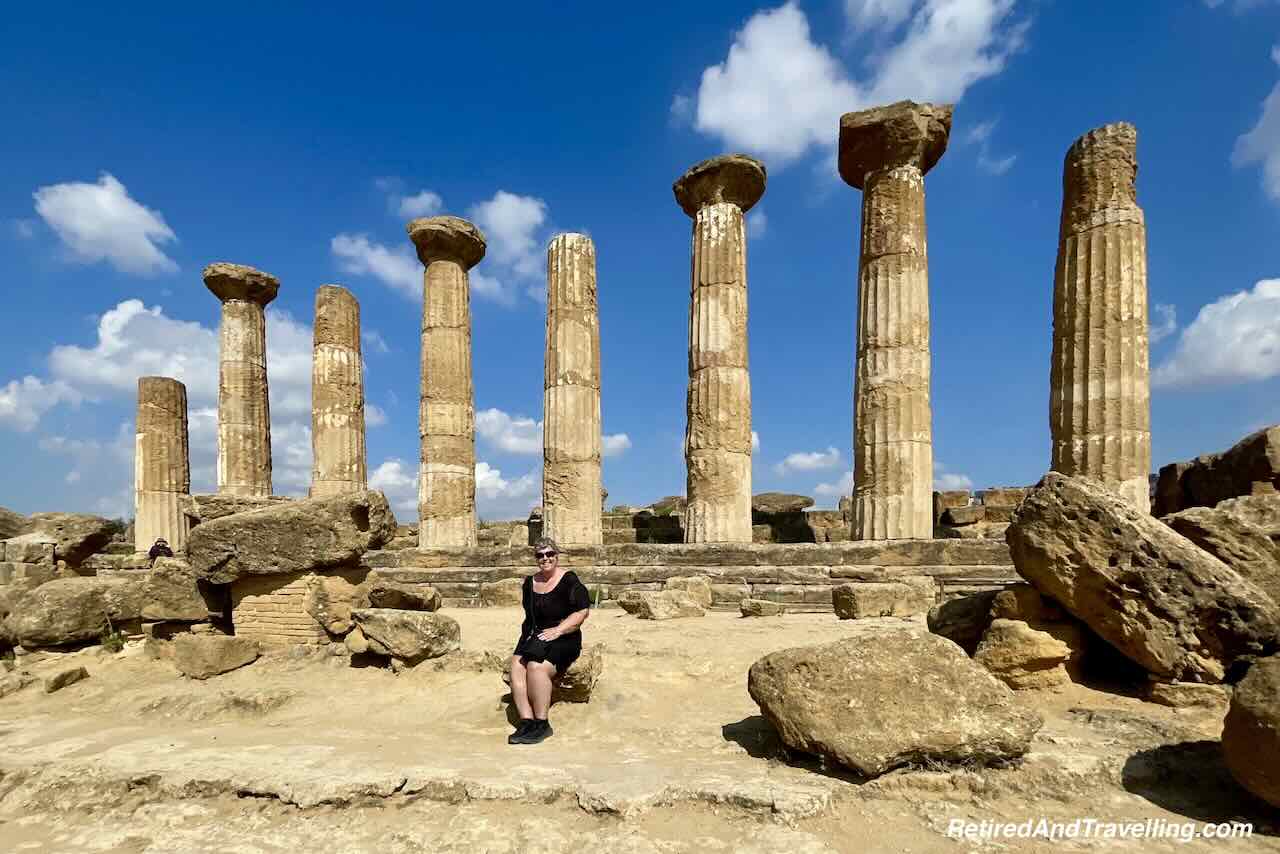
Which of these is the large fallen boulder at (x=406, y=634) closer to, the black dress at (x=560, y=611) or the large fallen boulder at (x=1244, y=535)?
the black dress at (x=560, y=611)

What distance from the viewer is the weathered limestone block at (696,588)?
29.9ft

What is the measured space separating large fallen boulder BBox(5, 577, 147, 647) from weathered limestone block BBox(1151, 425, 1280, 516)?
12.2m

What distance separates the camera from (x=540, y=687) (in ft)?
14.6

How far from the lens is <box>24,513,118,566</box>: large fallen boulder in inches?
423

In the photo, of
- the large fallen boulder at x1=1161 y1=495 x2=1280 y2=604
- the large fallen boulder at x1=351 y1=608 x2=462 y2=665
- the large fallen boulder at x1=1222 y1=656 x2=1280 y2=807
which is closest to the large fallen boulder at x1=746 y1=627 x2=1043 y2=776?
the large fallen boulder at x1=1222 y1=656 x2=1280 y2=807

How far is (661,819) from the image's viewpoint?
317cm

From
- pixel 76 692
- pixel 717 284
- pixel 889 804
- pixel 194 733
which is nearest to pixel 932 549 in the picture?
pixel 717 284

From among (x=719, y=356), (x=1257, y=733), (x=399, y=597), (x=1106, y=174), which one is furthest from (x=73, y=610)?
(x=1106, y=174)

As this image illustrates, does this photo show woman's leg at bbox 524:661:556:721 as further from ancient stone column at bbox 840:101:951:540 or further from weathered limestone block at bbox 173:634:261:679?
ancient stone column at bbox 840:101:951:540

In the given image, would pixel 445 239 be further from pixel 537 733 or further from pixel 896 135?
pixel 537 733

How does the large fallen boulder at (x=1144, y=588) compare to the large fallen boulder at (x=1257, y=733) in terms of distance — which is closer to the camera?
the large fallen boulder at (x=1257, y=733)

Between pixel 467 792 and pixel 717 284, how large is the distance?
10.9m

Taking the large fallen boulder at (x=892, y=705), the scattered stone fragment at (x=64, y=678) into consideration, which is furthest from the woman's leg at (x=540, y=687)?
the scattered stone fragment at (x=64, y=678)

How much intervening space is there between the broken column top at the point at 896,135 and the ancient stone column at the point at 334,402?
482 inches
